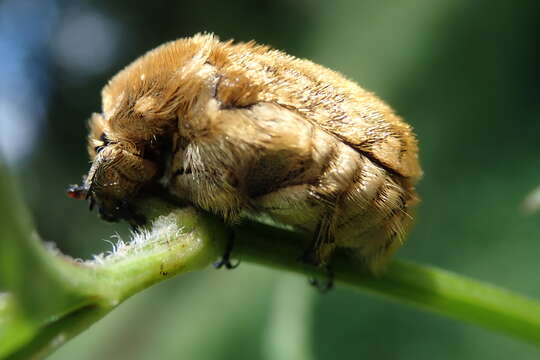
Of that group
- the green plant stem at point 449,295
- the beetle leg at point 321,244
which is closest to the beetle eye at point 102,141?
the beetle leg at point 321,244

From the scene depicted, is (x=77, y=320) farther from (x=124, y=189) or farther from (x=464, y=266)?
(x=464, y=266)

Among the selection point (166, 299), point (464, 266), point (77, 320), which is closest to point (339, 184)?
point (77, 320)

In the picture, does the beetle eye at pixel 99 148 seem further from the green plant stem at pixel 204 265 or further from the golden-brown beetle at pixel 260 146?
the green plant stem at pixel 204 265

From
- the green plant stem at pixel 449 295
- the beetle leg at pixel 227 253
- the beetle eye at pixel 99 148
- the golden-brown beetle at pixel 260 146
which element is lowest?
the green plant stem at pixel 449 295

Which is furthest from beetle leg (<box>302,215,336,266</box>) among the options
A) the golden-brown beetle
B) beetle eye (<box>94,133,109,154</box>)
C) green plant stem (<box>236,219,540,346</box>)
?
beetle eye (<box>94,133,109,154</box>)

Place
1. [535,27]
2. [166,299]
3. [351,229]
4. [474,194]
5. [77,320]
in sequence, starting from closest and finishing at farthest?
[77,320], [351,229], [474,194], [535,27], [166,299]

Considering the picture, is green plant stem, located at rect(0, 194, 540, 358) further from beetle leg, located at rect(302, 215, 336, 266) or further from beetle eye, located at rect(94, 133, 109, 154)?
beetle eye, located at rect(94, 133, 109, 154)

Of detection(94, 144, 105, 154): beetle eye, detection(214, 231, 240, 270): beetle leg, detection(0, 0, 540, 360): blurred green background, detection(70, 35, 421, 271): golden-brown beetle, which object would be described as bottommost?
detection(0, 0, 540, 360): blurred green background

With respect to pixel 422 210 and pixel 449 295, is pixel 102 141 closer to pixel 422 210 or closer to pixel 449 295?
pixel 449 295

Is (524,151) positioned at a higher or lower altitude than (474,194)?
higher
